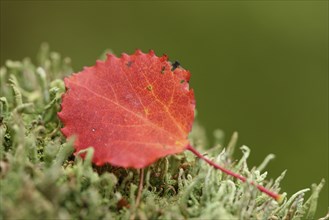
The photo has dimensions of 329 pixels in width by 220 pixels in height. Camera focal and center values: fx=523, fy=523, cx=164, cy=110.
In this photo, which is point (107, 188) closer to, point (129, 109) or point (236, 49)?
point (129, 109)

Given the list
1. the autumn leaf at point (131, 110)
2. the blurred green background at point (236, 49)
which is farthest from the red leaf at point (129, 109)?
the blurred green background at point (236, 49)

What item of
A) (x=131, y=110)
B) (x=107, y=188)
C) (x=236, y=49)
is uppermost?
(x=236, y=49)

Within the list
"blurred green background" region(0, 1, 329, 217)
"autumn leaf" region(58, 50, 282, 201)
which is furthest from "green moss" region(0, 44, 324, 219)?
"blurred green background" region(0, 1, 329, 217)

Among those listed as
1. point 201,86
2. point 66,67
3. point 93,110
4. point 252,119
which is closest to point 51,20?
point 201,86

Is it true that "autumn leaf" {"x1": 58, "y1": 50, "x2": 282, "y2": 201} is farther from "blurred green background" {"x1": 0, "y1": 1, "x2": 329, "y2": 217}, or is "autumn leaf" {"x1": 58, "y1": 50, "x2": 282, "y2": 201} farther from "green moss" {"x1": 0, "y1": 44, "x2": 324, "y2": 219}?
"blurred green background" {"x1": 0, "y1": 1, "x2": 329, "y2": 217}

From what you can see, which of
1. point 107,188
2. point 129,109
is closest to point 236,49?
point 129,109
